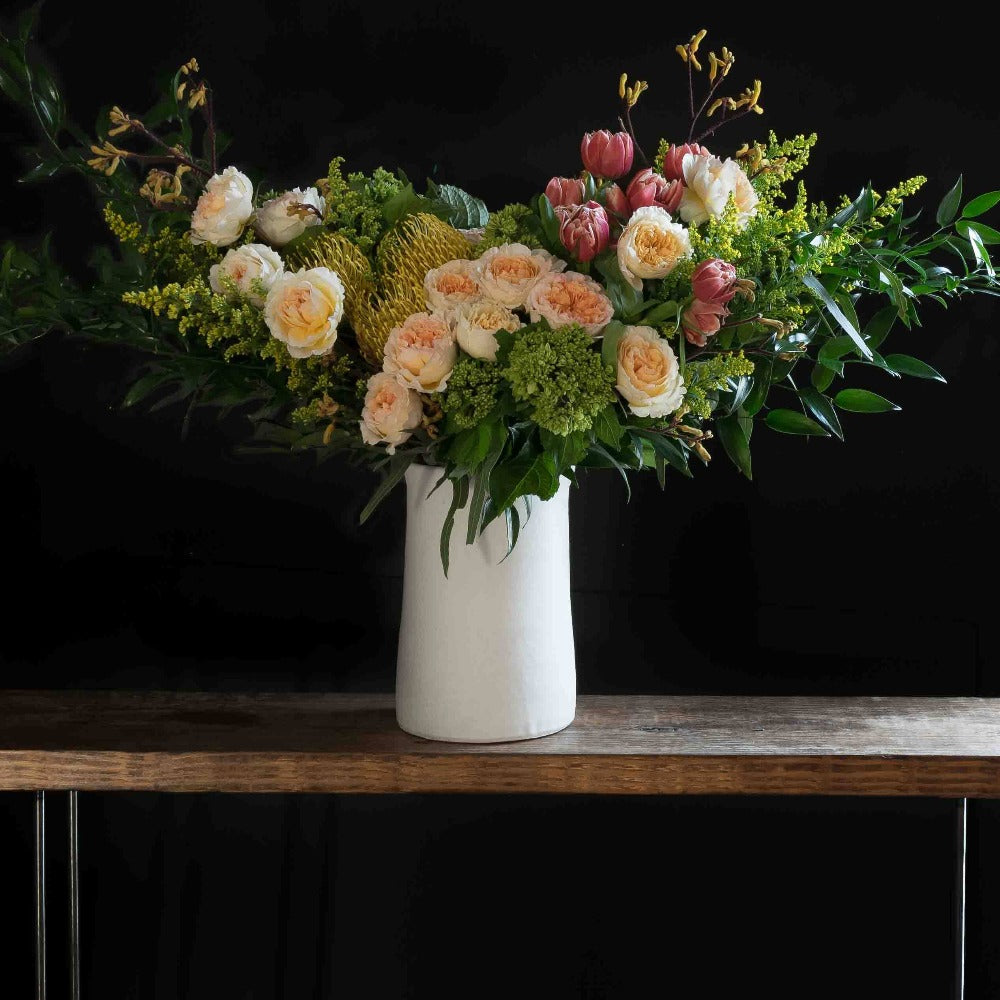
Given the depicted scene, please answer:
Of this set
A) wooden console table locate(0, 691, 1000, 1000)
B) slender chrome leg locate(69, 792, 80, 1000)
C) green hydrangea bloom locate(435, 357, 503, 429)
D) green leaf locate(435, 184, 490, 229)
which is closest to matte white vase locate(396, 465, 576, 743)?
wooden console table locate(0, 691, 1000, 1000)

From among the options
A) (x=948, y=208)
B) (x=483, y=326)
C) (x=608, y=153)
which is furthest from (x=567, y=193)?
(x=948, y=208)

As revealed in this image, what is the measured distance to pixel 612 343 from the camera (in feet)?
3.09

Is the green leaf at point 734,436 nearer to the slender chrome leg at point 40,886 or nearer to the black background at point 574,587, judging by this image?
the black background at point 574,587

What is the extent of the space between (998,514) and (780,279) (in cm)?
59

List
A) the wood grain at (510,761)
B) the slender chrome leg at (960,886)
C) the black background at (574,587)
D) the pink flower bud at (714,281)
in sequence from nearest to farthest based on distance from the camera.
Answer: the pink flower bud at (714,281) → the wood grain at (510,761) → the slender chrome leg at (960,886) → the black background at (574,587)

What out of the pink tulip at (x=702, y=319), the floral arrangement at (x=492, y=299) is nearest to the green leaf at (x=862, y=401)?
the floral arrangement at (x=492, y=299)

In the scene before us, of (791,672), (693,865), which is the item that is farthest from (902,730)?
(693,865)

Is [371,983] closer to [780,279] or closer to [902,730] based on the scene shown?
[902,730]

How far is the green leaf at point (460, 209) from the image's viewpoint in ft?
3.58

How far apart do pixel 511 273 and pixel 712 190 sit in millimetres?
177

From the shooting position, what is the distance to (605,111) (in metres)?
1.40

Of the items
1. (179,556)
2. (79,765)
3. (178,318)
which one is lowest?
(79,765)

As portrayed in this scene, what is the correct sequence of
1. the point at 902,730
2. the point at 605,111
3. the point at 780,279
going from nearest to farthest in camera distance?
the point at 780,279, the point at 902,730, the point at 605,111

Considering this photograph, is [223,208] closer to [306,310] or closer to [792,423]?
[306,310]
